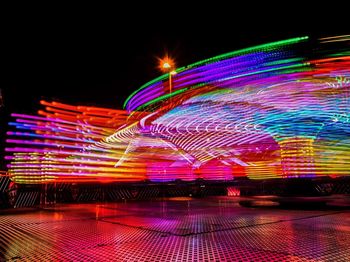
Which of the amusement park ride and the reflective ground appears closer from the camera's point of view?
the reflective ground

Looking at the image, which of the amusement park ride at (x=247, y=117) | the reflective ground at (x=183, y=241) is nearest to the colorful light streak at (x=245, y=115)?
the amusement park ride at (x=247, y=117)

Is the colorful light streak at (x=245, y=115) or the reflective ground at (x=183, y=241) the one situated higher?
the colorful light streak at (x=245, y=115)

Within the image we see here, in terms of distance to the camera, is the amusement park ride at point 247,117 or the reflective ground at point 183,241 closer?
the reflective ground at point 183,241

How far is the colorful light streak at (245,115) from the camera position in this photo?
9.72 m

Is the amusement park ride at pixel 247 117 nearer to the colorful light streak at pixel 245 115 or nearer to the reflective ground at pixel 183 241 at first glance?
the colorful light streak at pixel 245 115

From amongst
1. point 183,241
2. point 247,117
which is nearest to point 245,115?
point 247,117

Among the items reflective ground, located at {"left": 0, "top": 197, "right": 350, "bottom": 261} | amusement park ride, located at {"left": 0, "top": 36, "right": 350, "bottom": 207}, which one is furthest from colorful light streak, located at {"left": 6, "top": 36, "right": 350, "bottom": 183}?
reflective ground, located at {"left": 0, "top": 197, "right": 350, "bottom": 261}

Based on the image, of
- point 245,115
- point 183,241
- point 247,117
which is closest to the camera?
point 183,241

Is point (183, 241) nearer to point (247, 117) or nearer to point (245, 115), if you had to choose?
point (245, 115)

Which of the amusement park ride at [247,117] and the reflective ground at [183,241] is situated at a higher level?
the amusement park ride at [247,117]

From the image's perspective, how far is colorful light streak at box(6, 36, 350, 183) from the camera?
9.72m

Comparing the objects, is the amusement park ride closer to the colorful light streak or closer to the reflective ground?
the colorful light streak

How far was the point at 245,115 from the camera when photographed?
492 inches

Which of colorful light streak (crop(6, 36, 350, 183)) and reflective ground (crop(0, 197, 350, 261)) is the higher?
colorful light streak (crop(6, 36, 350, 183))
